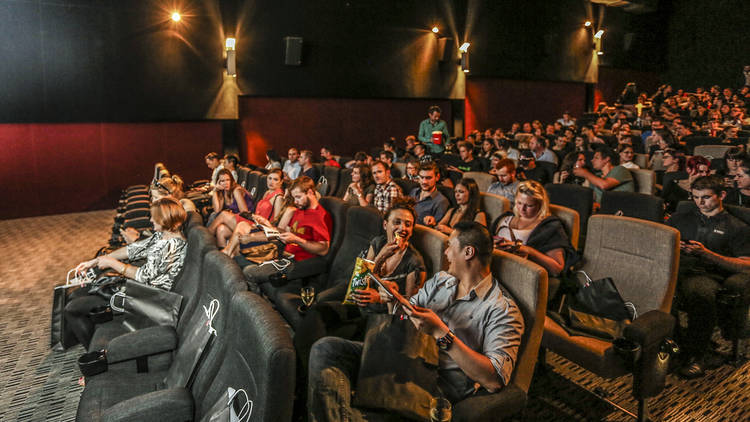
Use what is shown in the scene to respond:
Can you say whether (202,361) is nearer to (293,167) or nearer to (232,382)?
(232,382)

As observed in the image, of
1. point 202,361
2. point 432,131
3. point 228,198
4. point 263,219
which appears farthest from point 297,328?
point 432,131

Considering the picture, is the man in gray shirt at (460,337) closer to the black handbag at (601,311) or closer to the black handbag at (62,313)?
the black handbag at (601,311)

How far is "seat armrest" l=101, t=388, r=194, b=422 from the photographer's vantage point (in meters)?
1.81

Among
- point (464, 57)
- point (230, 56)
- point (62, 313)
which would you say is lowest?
point (62, 313)

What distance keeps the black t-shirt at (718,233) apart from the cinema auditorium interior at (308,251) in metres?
0.01

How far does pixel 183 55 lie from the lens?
31.5 ft

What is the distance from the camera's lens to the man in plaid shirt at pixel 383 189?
5.00 metres

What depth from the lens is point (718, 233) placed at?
318 centimetres

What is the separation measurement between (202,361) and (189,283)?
852 millimetres

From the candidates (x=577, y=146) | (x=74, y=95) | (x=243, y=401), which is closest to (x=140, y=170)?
(x=74, y=95)

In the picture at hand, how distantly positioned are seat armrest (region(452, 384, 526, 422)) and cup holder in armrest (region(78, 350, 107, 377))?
1.66 metres

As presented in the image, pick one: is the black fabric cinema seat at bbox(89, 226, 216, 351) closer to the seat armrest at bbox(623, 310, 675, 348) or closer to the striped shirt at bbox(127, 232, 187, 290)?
the striped shirt at bbox(127, 232, 187, 290)

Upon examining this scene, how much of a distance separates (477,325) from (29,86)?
931 centimetres

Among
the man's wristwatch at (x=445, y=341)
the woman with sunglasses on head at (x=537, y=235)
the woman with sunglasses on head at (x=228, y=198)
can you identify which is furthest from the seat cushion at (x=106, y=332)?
the woman with sunglasses on head at (x=537, y=235)
